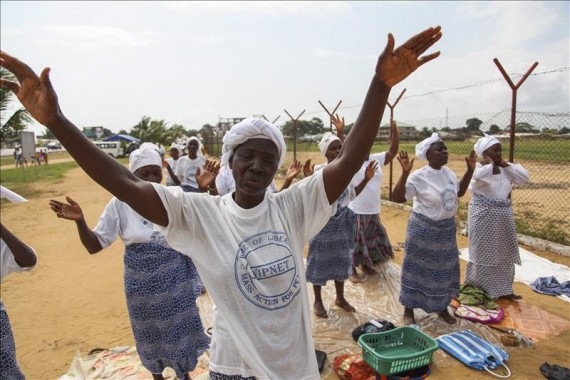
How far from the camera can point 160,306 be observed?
9.86 feet

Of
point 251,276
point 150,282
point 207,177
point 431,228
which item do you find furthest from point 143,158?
point 431,228

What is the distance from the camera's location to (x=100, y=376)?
3.71 metres

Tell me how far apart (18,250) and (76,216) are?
1.58 ft

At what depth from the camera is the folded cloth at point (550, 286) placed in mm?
5152

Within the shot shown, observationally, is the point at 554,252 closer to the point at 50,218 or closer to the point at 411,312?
the point at 411,312

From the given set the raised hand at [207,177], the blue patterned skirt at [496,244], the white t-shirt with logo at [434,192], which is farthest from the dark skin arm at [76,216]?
the blue patterned skirt at [496,244]

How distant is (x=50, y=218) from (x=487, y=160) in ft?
37.6

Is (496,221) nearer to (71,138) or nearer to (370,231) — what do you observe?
(370,231)

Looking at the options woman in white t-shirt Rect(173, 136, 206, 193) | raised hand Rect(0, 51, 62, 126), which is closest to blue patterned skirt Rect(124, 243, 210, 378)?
raised hand Rect(0, 51, 62, 126)

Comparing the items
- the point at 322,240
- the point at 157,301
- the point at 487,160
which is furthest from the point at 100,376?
the point at 487,160

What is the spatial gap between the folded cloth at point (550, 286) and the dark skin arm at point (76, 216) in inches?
209

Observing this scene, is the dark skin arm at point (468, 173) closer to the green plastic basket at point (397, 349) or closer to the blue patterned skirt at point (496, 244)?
the blue patterned skirt at point (496, 244)

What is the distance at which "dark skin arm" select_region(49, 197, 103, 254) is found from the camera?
2.78 meters

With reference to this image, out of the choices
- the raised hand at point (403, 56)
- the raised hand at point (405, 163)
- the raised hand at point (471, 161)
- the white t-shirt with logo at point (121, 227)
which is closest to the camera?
the raised hand at point (403, 56)
